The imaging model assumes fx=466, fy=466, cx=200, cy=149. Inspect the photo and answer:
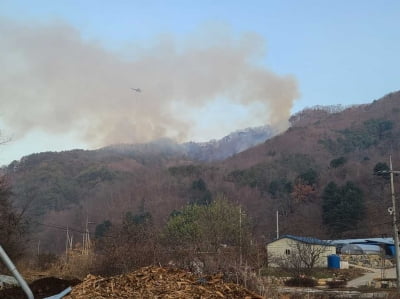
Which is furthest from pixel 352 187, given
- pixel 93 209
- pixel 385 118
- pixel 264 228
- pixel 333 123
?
pixel 333 123

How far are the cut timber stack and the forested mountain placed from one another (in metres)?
40.5

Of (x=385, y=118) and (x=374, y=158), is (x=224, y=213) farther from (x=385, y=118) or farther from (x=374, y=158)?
(x=385, y=118)

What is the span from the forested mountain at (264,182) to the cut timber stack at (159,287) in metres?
Result: 40.5

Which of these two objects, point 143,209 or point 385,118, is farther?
point 385,118

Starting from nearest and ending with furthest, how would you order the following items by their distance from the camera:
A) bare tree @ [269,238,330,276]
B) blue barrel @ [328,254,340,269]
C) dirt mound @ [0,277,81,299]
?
1. dirt mound @ [0,277,81,299]
2. bare tree @ [269,238,330,276]
3. blue barrel @ [328,254,340,269]

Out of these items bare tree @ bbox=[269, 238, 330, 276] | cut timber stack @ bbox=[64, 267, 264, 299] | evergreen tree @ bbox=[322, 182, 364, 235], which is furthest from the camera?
evergreen tree @ bbox=[322, 182, 364, 235]

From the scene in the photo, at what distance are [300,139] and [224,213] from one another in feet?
282

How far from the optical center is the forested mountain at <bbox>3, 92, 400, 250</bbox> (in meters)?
63.5

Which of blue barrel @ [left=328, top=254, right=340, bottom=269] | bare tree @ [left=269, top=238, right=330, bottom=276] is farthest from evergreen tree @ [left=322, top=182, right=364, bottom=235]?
bare tree @ [left=269, top=238, right=330, bottom=276]

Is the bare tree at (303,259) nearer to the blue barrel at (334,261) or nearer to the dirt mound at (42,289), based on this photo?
the blue barrel at (334,261)

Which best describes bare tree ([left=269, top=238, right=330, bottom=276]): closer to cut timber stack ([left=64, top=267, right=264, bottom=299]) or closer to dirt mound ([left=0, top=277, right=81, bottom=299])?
dirt mound ([left=0, top=277, right=81, bottom=299])

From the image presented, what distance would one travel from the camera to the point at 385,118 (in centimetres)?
12381

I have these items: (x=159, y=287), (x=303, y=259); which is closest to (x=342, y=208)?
(x=303, y=259)

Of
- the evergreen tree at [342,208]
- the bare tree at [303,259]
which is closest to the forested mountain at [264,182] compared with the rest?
the evergreen tree at [342,208]
